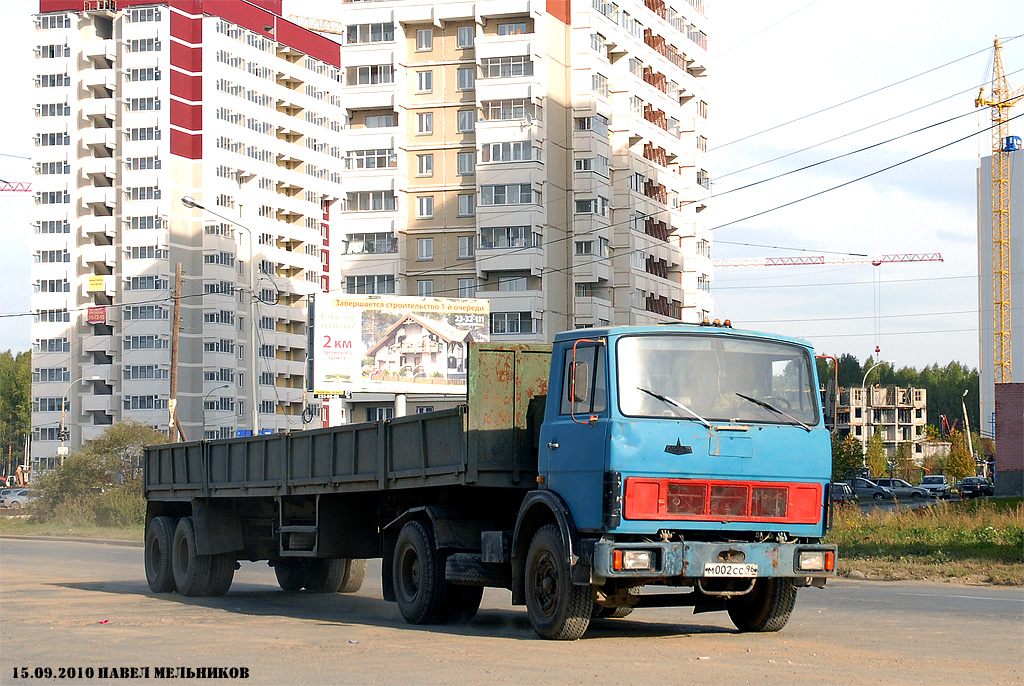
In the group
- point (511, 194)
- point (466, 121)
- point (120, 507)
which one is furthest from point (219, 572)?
point (466, 121)

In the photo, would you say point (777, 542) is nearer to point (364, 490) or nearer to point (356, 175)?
point (364, 490)

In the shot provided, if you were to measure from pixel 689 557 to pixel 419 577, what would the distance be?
3789 millimetres

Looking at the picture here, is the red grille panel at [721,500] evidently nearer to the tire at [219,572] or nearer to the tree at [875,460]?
the tire at [219,572]

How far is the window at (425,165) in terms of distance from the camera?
252 ft

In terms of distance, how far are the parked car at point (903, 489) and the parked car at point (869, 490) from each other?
0.85m

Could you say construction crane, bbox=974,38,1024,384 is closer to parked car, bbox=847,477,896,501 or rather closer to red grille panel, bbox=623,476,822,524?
parked car, bbox=847,477,896,501

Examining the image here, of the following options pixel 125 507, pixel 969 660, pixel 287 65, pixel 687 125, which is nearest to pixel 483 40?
pixel 687 125

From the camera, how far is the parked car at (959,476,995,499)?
72.3 m

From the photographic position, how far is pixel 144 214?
10850cm

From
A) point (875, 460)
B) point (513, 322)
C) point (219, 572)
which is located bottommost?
point (875, 460)

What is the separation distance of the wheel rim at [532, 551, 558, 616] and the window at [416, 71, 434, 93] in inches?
2638

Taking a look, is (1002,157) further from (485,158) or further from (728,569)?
(728,569)

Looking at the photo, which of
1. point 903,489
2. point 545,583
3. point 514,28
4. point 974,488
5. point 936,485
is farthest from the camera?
point 936,485

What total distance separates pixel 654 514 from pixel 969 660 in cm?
282
